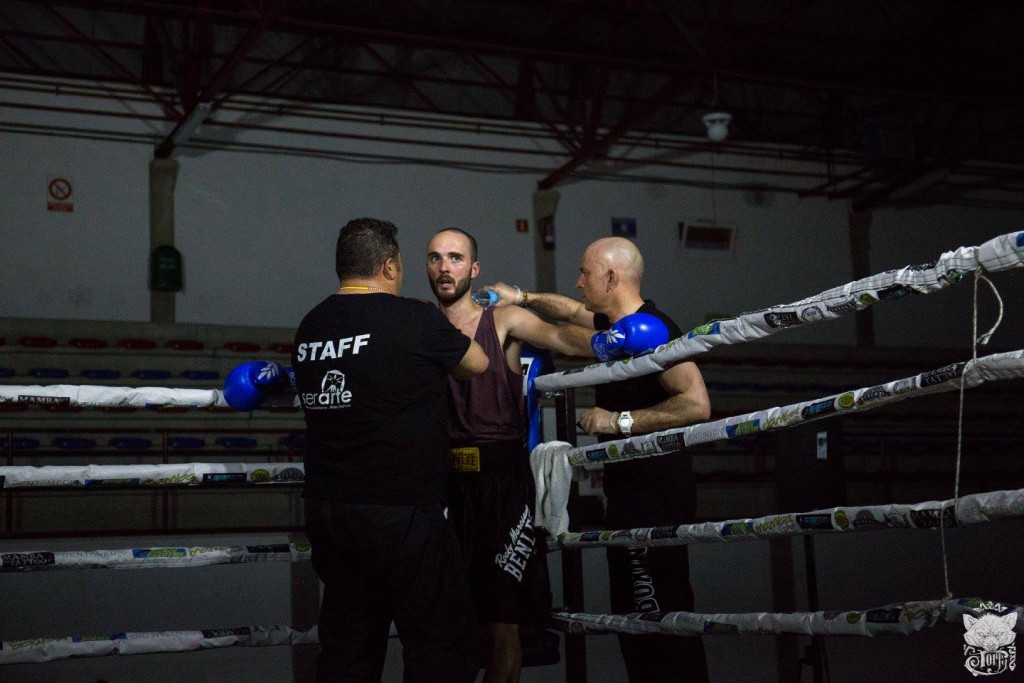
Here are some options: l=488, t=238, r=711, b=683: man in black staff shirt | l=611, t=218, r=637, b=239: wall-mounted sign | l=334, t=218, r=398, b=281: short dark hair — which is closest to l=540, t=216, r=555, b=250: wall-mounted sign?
l=611, t=218, r=637, b=239: wall-mounted sign

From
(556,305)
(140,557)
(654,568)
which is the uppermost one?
(556,305)

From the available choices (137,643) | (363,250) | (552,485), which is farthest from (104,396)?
(552,485)

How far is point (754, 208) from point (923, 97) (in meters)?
2.49

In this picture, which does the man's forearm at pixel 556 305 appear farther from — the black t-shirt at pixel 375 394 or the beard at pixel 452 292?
the black t-shirt at pixel 375 394

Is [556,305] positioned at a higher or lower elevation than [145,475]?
higher

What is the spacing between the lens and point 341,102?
10898mm

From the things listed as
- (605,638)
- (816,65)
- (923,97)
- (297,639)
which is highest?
(816,65)

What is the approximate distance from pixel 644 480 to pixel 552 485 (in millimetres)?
341

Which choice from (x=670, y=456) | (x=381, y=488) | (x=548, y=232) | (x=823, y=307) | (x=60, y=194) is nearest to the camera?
(x=823, y=307)

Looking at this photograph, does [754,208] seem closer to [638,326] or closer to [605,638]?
[605,638]

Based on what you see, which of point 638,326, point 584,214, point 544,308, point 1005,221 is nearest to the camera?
point 638,326

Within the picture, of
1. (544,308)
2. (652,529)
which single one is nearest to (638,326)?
(652,529)

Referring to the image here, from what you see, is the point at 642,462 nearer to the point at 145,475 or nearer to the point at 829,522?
the point at 829,522

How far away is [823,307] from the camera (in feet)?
7.16
